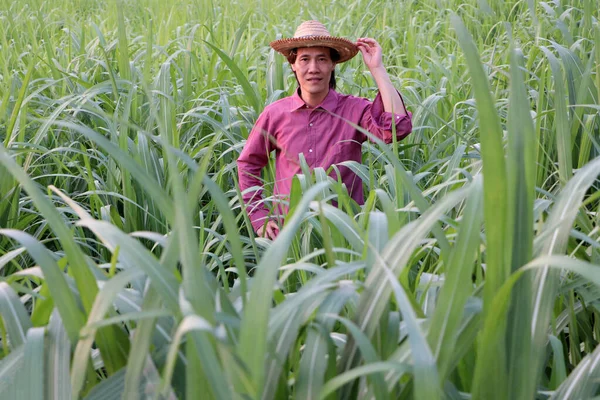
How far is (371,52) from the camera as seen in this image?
182 centimetres

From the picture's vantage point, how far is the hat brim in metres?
1.81

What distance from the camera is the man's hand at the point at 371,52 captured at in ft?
5.89

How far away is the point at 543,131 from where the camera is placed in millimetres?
1633

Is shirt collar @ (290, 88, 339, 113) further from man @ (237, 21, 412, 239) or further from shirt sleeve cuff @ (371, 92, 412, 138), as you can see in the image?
shirt sleeve cuff @ (371, 92, 412, 138)

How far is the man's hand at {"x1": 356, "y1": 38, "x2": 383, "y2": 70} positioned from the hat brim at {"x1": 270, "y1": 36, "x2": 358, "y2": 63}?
0.09 ft

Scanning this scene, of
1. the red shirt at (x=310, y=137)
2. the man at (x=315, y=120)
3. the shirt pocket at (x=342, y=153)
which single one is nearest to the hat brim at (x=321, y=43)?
the man at (x=315, y=120)

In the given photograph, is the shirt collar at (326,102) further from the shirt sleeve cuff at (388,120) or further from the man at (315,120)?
the shirt sleeve cuff at (388,120)

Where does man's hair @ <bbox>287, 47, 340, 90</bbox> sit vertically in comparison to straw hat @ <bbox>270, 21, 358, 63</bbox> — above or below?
below

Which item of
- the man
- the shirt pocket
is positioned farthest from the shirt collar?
the shirt pocket

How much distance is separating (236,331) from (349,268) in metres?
0.12

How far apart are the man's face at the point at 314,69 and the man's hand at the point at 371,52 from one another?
0.09 m

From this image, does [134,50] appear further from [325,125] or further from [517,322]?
[517,322]

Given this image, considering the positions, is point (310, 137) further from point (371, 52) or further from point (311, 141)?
point (371, 52)

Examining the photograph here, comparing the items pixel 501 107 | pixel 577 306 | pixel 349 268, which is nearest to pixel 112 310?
pixel 349 268
